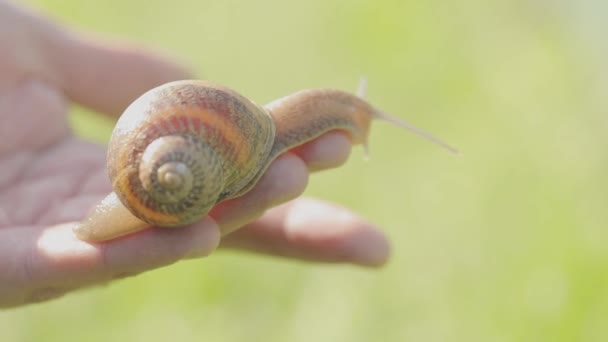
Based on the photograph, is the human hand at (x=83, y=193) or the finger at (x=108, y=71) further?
the finger at (x=108, y=71)

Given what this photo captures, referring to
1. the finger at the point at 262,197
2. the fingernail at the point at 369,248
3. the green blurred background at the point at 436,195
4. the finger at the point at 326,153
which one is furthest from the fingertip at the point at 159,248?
the green blurred background at the point at 436,195

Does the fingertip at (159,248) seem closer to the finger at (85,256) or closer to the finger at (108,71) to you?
the finger at (85,256)

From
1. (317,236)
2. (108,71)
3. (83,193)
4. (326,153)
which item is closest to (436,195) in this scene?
(317,236)

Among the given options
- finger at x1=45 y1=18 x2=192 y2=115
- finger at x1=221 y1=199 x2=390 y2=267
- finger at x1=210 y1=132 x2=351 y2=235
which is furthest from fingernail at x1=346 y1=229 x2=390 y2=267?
finger at x1=45 y1=18 x2=192 y2=115

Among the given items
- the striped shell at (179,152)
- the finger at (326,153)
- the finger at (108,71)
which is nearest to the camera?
the striped shell at (179,152)

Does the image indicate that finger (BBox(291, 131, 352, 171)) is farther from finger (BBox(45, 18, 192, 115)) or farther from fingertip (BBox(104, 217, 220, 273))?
finger (BBox(45, 18, 192, 115))

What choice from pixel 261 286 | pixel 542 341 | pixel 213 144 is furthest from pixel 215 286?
pixel 213 144

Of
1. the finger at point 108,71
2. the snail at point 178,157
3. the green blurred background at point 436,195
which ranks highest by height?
the snail at point 178,157

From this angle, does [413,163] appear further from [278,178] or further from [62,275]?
[62,275]
